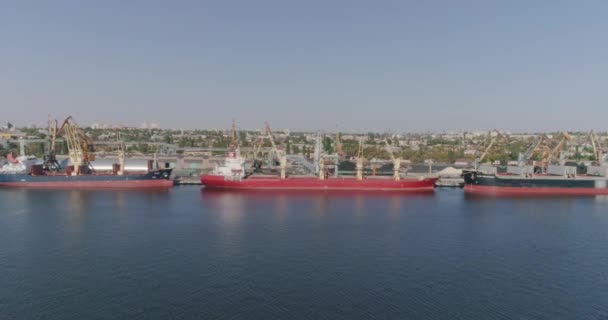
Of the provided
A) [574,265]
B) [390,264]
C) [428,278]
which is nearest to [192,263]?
[390,264]

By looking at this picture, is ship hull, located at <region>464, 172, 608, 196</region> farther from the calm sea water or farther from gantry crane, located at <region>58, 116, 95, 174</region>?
gantry crane, located at <region>58, 116, 95, 174</region>

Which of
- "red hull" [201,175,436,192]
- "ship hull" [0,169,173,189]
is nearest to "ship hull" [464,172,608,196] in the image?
"red hull" [201,175,436,192]

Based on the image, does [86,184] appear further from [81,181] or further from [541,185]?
[541,185]

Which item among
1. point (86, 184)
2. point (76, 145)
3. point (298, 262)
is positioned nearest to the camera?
point (298, 262)

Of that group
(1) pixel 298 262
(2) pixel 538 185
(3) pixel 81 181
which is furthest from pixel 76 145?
(2) pixel 538 185

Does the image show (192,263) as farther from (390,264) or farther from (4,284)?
(390,264)
